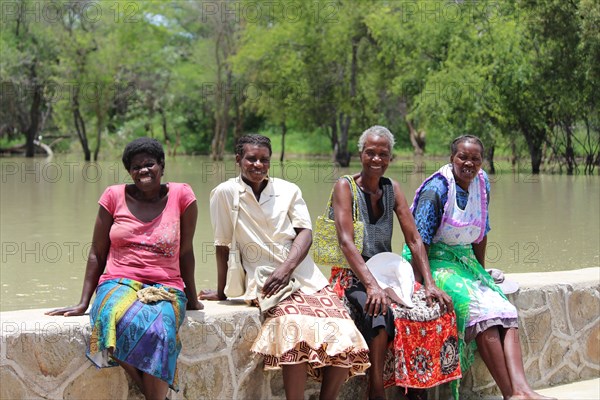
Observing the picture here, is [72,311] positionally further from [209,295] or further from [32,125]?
[32,125]

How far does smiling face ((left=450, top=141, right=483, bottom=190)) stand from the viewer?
4.50 meters

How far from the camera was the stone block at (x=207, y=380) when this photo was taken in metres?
3.81

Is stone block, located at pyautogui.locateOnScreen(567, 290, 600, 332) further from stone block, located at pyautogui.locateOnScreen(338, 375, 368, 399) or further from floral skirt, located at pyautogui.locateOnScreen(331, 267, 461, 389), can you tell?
stone block, located at pyautogui.locateOnScreen(338, 375, 368, 399)

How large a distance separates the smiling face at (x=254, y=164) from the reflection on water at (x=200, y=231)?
12.7ft

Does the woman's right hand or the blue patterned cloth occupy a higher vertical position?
the blue patterned cloth

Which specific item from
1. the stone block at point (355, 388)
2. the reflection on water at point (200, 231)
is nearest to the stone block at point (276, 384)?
the stone block at point (355, 388)

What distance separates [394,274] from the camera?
13.5ft

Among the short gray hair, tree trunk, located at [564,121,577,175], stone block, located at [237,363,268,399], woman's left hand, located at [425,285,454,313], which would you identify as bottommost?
stone block, located at [237,363,268,399]

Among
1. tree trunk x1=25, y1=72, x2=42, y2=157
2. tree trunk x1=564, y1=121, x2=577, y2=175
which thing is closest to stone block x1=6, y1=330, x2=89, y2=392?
tree trunk x1=564, y1=121, x2=577, y2=175

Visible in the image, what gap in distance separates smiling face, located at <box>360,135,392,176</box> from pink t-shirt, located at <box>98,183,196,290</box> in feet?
3.48

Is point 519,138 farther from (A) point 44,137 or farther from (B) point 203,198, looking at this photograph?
(A) point 44,137

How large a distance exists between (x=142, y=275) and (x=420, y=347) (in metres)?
1.41

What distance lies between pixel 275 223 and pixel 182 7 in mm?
53601

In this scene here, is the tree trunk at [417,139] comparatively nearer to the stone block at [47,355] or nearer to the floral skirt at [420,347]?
the floral skirt at [420,347]
